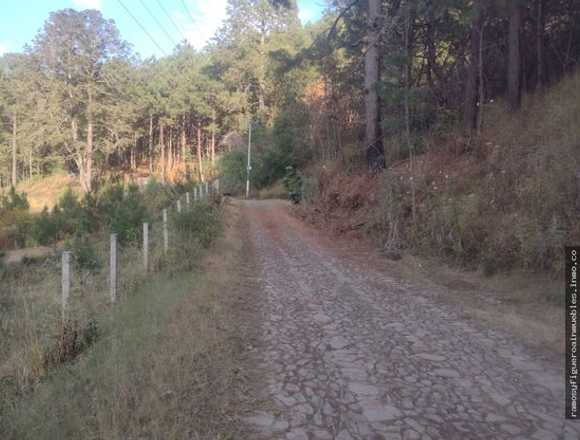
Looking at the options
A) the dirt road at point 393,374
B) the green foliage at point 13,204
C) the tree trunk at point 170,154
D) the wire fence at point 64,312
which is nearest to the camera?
the dirt road at point 393,374

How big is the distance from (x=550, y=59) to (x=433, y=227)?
803 centimetres

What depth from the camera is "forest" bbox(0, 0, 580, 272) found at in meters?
11.3

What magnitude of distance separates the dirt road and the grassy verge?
0.40 meters

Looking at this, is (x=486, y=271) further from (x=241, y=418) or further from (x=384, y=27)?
(x=384, y=27)

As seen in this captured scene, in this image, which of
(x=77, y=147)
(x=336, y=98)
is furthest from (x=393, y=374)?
(x=77, y=147)

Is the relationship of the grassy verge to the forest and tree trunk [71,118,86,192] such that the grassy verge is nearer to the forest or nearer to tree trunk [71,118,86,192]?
the forest

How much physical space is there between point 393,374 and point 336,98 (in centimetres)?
1810

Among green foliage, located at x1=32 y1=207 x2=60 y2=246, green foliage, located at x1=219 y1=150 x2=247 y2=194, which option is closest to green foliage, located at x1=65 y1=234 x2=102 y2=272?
green foliage, located at x1=32 y1=207 x2=60 y2=246

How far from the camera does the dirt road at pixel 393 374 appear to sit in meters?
3.33

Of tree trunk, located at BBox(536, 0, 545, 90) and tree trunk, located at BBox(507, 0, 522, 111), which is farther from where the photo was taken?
tree trunk, located at BBox(536, 0, 545, 90)

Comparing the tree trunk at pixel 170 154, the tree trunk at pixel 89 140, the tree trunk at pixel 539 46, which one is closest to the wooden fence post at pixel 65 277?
the tree trunk at pixel 539 46

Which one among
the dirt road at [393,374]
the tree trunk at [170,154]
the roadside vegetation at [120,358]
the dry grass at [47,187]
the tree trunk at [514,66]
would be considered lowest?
the dirt road at [393,374]

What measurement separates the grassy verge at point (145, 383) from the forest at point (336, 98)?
531cm

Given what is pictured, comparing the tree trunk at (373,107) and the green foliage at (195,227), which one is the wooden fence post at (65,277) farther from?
the tree trunk at (373,107)
